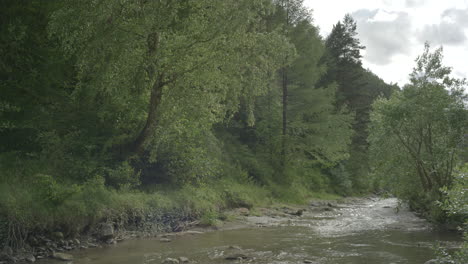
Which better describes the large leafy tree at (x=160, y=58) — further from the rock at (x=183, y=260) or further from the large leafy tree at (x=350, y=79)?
the large leafy tree at (x=350, y=79)

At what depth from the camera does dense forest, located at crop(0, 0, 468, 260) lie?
37.9 ft

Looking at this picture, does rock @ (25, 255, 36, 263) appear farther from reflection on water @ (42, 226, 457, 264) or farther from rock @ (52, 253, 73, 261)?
reflection on water @ (42, 226, 457, 264)

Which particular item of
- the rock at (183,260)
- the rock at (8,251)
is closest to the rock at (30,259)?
the rock at (8,251)

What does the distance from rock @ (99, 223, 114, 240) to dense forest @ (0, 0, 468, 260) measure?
0.46 meters

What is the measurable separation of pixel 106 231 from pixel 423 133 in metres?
13.1

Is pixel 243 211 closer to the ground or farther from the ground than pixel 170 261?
closer to the ground

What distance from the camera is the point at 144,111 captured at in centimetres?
1540

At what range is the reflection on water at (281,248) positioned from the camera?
998 centimetres

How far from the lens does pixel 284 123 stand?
26.4 meters

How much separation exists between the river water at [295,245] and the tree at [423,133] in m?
1.97

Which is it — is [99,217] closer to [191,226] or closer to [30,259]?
[30,259]

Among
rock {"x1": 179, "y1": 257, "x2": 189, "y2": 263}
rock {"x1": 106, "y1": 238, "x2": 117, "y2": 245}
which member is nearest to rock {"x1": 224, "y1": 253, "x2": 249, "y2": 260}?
rock {"x1": 179, "y1": 257, "x2": 189, "y2": 263}

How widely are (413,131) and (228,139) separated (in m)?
12.2

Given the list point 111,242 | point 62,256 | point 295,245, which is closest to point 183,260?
point 62,256
